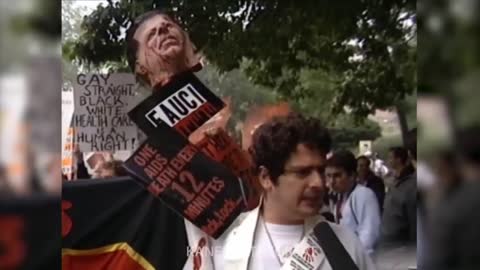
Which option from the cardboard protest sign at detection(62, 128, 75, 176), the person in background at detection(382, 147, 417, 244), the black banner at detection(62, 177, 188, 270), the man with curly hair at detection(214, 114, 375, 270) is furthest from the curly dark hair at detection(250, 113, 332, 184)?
the cardboard protest sign at detection(62, 128, 75, 176)

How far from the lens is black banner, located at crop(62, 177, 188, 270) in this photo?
2451 millimetres

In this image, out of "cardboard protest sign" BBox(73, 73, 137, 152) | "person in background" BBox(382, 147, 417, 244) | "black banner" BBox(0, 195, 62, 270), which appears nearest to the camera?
"black banner" BBox(0, 195, 62, 270)

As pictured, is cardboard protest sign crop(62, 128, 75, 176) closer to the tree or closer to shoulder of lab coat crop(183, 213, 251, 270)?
the tree

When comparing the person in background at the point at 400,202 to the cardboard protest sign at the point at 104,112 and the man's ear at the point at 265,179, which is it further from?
the cardboard protest sign at the point at 104,112

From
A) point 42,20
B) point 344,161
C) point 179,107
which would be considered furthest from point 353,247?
point 42,20

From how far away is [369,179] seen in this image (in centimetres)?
245

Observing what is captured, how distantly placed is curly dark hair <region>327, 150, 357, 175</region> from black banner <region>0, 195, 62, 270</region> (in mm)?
840

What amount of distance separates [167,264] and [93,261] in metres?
0.22

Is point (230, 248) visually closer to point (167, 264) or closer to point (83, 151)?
point (167, 264)

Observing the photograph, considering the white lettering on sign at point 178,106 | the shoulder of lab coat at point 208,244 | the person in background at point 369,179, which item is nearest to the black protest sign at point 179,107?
the white lettering on sign at point 178,106

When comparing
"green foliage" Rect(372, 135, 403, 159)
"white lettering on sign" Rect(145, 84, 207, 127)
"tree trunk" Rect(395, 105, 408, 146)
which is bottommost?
"green foliage" Rect(372, 135, 403, 159)

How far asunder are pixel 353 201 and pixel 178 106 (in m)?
0.59

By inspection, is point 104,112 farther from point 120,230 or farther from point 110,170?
point 120,230

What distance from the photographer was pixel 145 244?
98.1 inches
